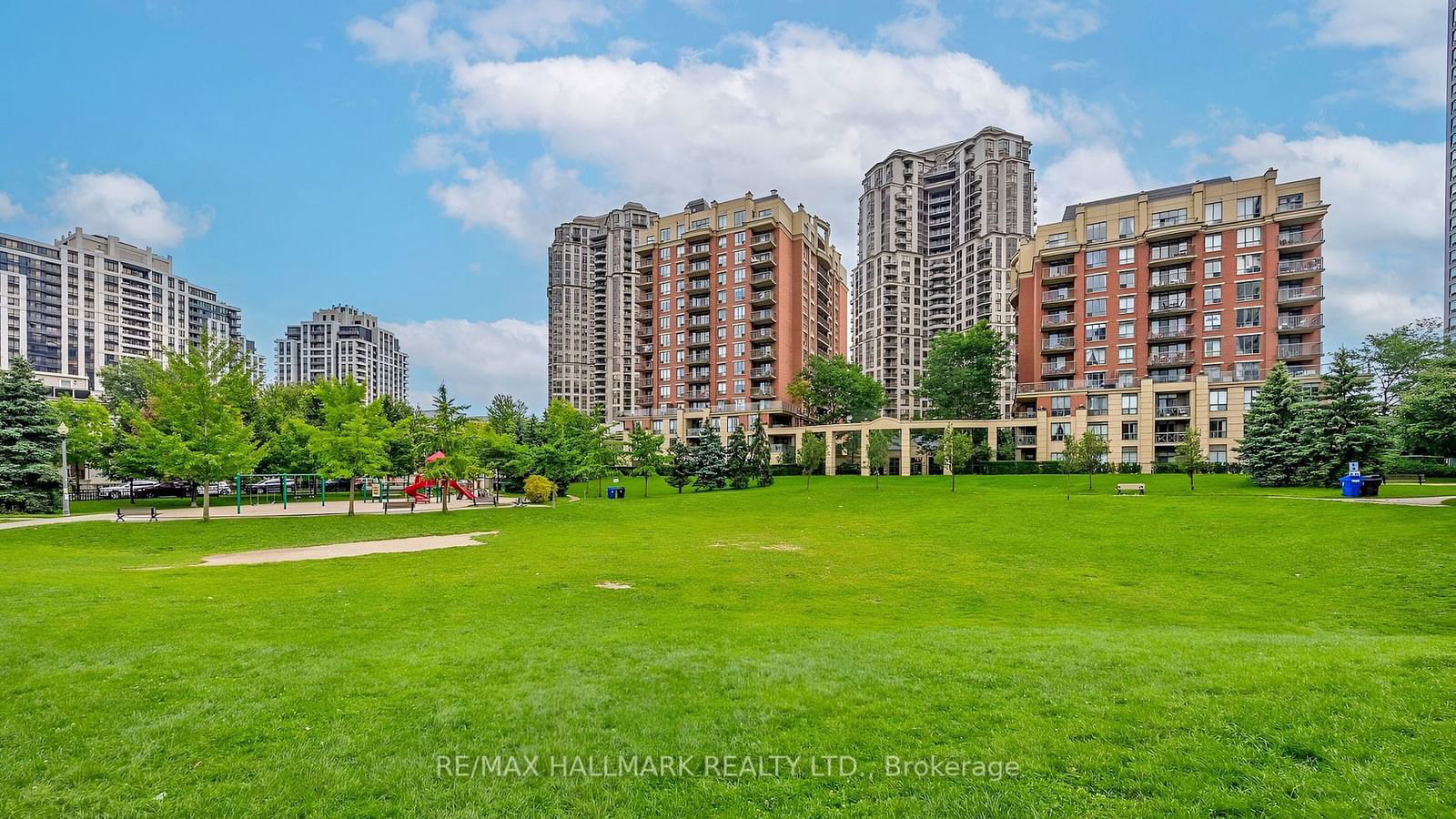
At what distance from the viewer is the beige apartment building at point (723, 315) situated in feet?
277

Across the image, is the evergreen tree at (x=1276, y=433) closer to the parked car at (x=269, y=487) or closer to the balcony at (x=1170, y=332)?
the balcony at (x=1170, y=332)

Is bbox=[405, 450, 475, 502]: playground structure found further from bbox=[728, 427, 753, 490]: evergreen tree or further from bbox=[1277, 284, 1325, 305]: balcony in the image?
bbox=[1277, 284, 1325, 305]: balcony

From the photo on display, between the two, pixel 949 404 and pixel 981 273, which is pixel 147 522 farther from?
pixel 981 273

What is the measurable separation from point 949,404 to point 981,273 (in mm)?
51568

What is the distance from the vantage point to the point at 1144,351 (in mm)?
65500

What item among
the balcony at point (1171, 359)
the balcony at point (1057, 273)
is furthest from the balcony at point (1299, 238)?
the balcony at point (1057, 273)

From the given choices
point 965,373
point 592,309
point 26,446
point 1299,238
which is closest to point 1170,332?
point 1299,238

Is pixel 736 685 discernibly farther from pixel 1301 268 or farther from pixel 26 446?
pixel 1301 268

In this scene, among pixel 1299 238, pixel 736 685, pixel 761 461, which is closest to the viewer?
pixel 736 685

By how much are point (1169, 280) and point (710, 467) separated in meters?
51.7

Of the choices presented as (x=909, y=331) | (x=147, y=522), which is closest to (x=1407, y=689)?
(x=147, y=522)

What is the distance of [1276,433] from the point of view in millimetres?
40031

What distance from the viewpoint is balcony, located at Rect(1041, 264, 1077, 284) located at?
7012cm

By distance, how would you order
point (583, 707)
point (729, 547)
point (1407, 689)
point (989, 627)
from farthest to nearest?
1. point (729, 547)
2. point (989, 627)
3. point (583, 707)
4. point (1407, 689)
